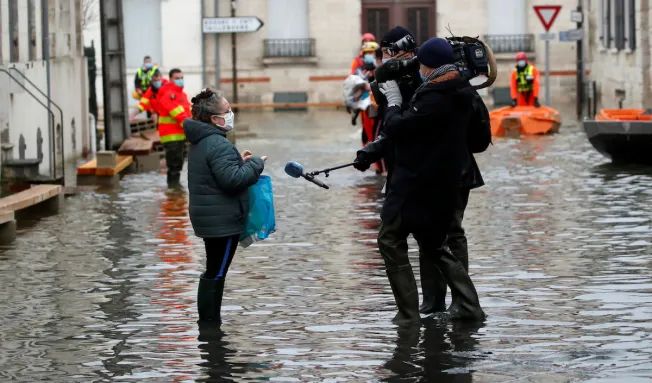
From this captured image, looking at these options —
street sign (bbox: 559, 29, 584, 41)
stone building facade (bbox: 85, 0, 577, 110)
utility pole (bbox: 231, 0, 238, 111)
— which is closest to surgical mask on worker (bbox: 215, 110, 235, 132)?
street sign (bbox: 559, 29, 584, 41)

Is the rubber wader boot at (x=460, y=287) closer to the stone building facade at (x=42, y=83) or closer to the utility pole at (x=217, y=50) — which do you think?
the stone building facade at (x=42, y=83)

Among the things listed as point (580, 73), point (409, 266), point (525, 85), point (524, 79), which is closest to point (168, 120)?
point (409, 266)

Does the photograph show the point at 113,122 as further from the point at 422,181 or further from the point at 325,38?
the point at 325,38

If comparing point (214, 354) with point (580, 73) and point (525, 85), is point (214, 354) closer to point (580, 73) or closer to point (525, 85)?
point (525, 85)

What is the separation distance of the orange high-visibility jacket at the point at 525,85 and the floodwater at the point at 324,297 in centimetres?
1603

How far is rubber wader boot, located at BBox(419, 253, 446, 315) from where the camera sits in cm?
1227

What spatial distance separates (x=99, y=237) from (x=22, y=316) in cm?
541

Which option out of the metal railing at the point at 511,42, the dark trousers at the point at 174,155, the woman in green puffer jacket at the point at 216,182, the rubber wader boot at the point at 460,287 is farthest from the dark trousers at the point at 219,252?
the metal railing at the point at 511,42

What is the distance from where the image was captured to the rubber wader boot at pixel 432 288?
12266 mm

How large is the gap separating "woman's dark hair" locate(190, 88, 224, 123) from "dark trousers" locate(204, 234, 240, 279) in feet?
2.43

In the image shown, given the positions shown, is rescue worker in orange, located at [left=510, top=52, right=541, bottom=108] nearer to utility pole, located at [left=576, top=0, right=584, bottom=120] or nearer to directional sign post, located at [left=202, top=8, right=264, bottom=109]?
utility pole, located at [left=576, top=0, right=584, bottom=120]

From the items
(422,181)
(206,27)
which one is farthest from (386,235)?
(206,27)

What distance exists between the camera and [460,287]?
1173 centimetres

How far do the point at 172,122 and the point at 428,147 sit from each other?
13586 mm
